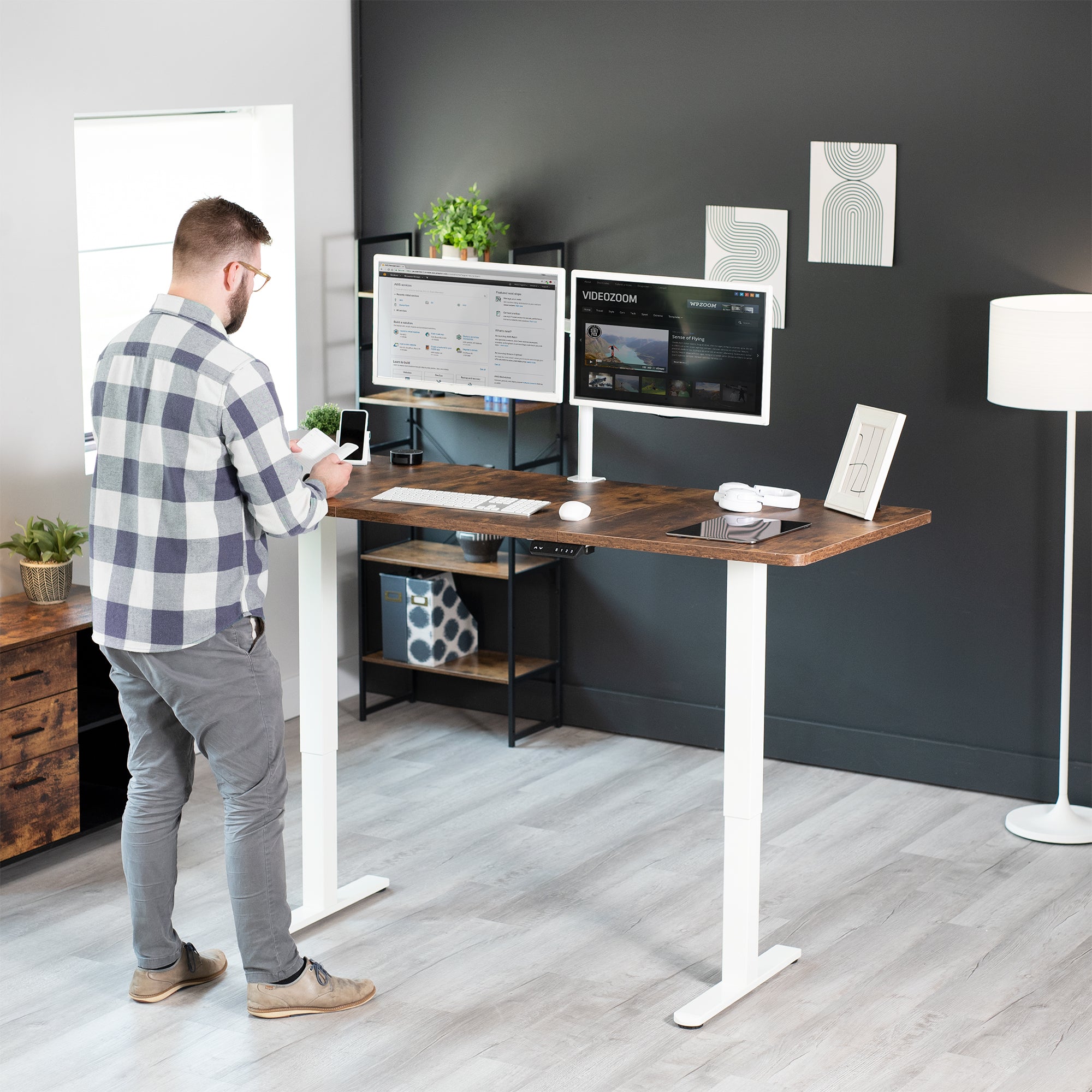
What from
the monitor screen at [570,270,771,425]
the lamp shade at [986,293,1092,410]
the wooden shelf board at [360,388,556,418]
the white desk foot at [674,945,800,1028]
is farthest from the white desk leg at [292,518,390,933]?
the lamp shade at [986,293,1092,410]

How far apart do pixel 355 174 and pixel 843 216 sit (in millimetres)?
1818

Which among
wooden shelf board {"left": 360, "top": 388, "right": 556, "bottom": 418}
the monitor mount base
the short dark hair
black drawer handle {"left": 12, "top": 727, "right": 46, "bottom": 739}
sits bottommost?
black drawer handle {"left": 12, "top": 727, "right": 46, "bottom": 739}

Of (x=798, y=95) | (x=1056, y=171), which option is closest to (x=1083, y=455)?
(x=1056, y=171)

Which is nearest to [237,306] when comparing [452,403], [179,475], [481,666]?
[179,475]

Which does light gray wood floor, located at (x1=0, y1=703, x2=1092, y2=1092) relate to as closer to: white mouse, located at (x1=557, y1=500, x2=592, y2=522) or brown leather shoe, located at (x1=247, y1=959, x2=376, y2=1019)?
brown leather shoe, located at (x1=247, y1=959, x2=376, y2=1019)

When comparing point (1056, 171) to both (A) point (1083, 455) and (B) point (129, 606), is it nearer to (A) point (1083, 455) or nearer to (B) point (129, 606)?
(A) point (1083, 455)

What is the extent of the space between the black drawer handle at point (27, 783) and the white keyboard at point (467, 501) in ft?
4.09

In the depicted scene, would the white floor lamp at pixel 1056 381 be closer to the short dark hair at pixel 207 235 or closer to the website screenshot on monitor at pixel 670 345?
the website screenshot on monitor at pixel 670 345

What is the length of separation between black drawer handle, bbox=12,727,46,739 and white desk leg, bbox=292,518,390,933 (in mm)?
770

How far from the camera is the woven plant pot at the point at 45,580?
14.5 feet

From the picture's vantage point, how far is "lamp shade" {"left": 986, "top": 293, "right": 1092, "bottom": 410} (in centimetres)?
422

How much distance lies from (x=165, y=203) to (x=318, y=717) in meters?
2.06

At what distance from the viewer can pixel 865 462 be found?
3.68 meters

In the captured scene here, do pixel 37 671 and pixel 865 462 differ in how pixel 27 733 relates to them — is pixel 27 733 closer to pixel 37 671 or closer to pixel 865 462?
pixel 37 671
